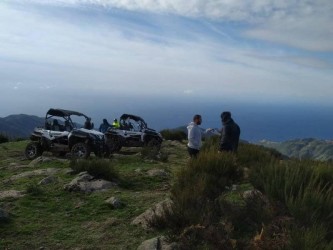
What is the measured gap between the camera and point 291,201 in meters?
5.29

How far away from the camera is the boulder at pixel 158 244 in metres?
5.15

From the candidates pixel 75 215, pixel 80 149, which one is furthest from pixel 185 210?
pixel 80 149

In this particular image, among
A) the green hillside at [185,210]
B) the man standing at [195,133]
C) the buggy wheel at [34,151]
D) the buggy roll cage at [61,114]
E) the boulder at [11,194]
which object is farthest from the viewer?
the buggy wheel at [34,151]

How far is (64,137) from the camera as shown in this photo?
1639cm

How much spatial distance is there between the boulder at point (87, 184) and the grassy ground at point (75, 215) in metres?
0.22

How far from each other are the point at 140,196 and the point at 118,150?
11792mm

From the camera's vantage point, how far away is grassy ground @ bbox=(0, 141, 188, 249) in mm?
5871

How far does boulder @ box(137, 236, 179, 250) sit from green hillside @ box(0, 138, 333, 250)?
15 millimetres

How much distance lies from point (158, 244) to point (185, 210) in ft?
2.26

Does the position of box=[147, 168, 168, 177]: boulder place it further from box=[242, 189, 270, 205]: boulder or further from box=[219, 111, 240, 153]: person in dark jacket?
box=[242, 189, 270, 205]: boulder

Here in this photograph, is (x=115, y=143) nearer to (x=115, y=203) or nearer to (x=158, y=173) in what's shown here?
(x=158, y=173)

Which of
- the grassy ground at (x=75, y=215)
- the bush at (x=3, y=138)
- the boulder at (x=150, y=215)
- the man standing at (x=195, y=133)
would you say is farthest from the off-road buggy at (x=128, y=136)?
the boulder at (x=150, y=215)

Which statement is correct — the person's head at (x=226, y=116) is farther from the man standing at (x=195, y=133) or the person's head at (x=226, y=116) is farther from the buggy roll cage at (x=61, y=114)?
the buggy roll cage at (x=61, y=114)

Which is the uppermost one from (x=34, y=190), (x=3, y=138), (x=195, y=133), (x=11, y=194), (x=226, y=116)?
(x=226, y=116)
